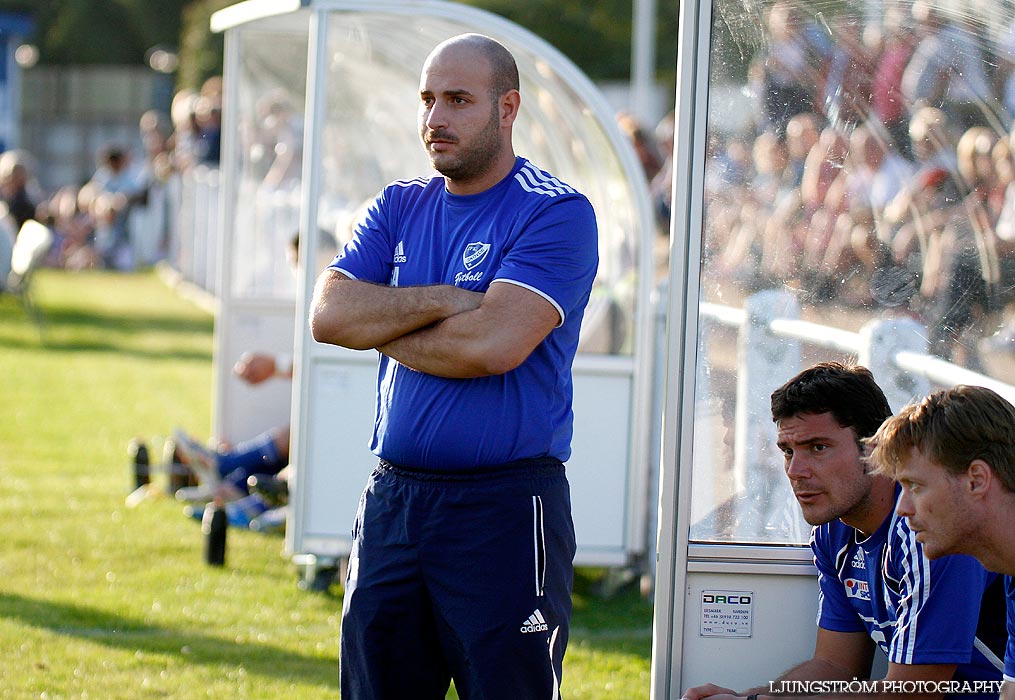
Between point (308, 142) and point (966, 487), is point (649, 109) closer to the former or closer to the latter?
point (308, 142)

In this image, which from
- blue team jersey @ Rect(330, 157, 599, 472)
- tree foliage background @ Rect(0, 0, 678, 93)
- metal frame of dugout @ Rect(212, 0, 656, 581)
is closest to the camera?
blue team jersey @ Rect(330, 157, 599, 472)

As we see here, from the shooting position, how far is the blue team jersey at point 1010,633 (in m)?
3.05

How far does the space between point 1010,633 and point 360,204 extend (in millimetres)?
5842

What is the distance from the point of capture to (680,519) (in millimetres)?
3896

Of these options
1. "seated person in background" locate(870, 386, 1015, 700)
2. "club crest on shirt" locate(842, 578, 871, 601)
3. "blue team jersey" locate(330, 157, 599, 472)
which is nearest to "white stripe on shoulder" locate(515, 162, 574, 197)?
"blue team jersey" locate(330, 157, 599, 472)

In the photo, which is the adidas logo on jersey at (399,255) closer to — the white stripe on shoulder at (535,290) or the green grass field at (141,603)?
the white stripe on shoulder at (535,290)

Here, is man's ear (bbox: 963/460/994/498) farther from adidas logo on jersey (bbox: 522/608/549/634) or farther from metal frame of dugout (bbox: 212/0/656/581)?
metal frame of dugout (bbox: 212/0/656/581)

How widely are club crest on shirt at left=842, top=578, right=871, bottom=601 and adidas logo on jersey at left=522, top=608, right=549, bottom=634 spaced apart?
33.8 inches

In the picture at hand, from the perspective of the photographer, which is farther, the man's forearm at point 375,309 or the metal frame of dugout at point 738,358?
the metal frame of dugout at point 738,358

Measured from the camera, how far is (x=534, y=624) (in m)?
3.38

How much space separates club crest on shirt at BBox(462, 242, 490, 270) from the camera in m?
3.49

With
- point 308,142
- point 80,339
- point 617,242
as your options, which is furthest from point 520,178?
point 80,339

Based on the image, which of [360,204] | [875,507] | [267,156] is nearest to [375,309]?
[875,507]

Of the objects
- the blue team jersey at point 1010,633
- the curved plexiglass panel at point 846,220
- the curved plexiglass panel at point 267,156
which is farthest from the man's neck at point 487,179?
the curved plexiglass panel at point 267,156
